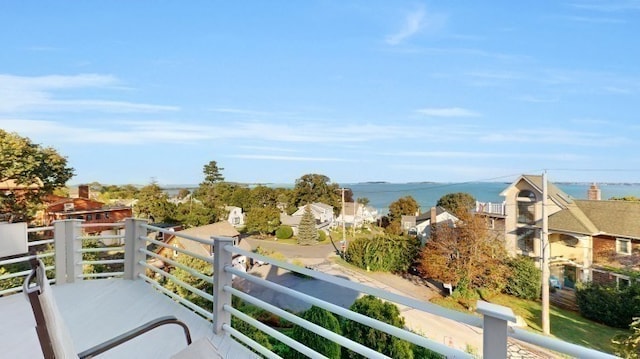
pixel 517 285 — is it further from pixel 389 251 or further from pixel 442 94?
pixel 442 94

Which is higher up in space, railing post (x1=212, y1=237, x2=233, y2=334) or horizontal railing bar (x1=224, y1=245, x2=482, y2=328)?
horizontal railing bar (x1=224, y1=245, x2=482, y2=328)

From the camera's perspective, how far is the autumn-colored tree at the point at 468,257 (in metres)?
15.2

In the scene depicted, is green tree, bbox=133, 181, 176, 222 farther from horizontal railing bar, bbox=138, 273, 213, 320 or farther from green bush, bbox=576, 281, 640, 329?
green bush, bbox=576, 281, 640, 329

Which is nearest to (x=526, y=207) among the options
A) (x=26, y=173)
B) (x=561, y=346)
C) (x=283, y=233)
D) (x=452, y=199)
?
(x=452, y=199)

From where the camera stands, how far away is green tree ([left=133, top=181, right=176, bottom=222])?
24656 mm

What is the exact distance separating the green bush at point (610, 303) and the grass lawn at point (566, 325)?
307mm

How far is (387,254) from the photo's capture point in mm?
18609

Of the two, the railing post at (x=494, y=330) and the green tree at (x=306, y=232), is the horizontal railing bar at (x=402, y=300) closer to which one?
the railing post at (x=494, y=330)

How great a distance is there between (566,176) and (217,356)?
104 ft

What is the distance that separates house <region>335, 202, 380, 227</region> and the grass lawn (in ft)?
62.5

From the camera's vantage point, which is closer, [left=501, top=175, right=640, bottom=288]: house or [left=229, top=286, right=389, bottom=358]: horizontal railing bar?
[left=229, top=286, right=389, bottom=358]: horizontal railing bar

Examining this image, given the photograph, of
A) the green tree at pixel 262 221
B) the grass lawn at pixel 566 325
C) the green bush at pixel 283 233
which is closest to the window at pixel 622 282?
the grass lawn at pixel 566 325

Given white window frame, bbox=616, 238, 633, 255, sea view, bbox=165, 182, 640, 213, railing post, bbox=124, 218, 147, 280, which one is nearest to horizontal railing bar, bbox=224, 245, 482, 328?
railing post, bbox=124, 218, 147, 280

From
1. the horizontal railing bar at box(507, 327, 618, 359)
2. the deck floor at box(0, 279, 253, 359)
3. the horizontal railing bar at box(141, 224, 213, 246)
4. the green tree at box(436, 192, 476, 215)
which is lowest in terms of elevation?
the green tree at box(436, 192, 476, 215)
